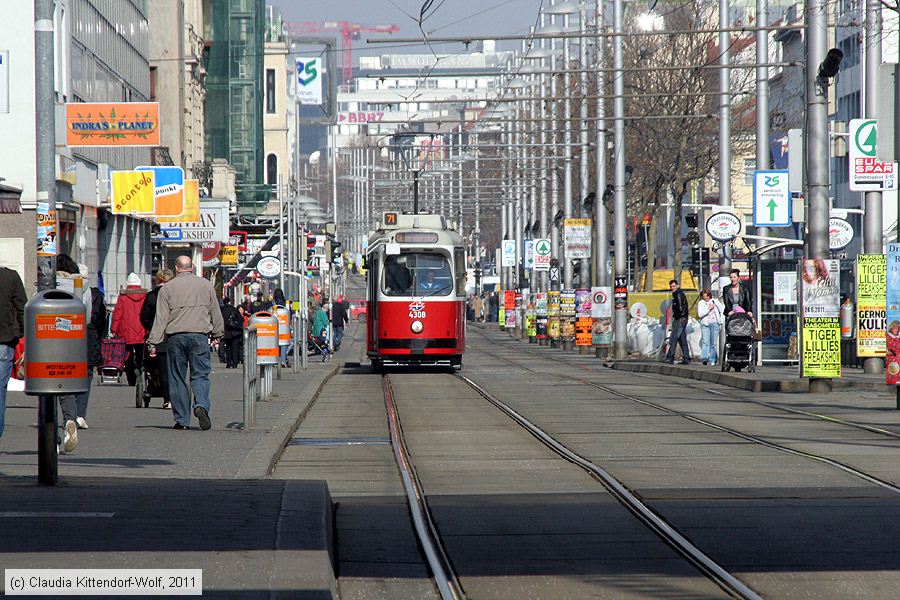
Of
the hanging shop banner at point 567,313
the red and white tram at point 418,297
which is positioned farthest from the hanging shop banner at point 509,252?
the red and white tram at point 418,297

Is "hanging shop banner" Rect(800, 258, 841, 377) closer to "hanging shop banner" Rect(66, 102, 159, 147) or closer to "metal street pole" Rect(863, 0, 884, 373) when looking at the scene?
"metal street pole" Rect(863, 0, 884, 373)

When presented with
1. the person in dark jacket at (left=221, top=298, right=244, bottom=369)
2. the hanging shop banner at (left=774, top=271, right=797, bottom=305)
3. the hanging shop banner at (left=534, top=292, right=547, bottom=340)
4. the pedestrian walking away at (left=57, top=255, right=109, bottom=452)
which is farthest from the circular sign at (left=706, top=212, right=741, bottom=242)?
the hanging shop banner at (left=534, top=292, right=547, bottom=340)

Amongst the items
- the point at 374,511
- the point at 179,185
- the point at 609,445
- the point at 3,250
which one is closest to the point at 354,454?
the point at 609,445

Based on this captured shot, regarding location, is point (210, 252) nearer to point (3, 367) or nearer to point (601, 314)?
point (601, 314)

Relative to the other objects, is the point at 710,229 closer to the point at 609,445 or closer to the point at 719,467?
the point at 609,445

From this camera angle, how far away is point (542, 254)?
7150cm

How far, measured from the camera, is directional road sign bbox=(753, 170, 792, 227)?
35.4 meters

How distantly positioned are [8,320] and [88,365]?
127 cm

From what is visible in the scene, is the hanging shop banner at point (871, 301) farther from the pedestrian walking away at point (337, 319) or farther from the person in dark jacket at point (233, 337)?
the pedestrian walking away at point (337, 319)

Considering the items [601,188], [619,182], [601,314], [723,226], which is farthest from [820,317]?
[601,188]

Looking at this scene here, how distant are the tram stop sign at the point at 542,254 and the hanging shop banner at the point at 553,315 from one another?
6894 mm

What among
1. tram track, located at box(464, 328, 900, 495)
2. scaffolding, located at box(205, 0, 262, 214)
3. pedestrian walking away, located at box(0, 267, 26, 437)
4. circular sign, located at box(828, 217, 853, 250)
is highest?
scaffolding, located at box(205, 0, 262, 214)

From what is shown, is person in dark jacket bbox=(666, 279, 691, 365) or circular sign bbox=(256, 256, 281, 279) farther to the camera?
circular sign bbox=(256, 256, 281, 279)

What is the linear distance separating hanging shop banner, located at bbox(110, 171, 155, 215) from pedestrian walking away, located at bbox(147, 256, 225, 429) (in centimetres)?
2187
